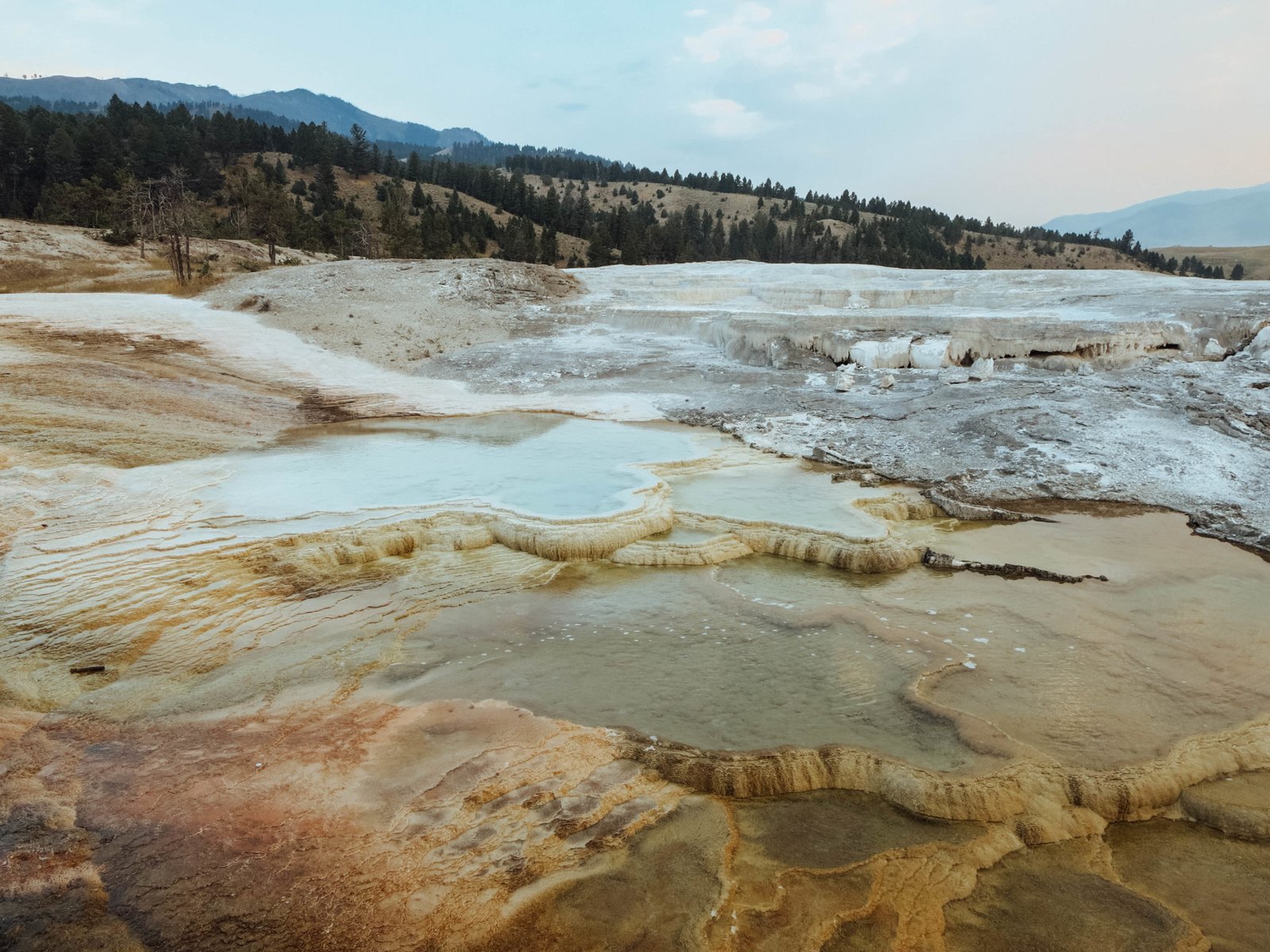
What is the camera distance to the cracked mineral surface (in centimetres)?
321

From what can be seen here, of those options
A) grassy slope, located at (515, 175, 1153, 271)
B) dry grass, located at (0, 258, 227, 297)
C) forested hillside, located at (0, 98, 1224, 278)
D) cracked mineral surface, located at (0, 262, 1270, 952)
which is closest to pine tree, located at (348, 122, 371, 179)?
forested hillside, located at (0, 98, 1224, 278)

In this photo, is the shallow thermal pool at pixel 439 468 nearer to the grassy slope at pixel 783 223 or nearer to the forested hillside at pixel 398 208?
the forested hillside at pixel 398 208

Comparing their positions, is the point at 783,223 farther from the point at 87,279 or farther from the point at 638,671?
the point at 638,671

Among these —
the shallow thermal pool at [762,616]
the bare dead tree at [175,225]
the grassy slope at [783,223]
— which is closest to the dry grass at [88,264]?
the bare dead tree at [175,225]

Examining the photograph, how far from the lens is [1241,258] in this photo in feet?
274

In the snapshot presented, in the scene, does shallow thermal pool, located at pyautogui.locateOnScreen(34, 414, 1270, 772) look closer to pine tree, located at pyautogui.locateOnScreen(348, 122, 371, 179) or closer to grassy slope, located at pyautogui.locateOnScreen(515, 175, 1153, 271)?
pine tree, located at pyautogui.locateOnScreen(348, 122, 371, 179)

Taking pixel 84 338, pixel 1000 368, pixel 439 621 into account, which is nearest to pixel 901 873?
pixel 439 621

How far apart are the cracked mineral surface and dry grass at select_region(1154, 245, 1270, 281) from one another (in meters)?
88.4

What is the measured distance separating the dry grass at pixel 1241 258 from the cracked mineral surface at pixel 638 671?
88434mm

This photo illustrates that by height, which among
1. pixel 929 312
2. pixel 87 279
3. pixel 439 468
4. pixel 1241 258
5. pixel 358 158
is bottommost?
pixel 439 468

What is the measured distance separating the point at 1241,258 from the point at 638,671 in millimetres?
109327

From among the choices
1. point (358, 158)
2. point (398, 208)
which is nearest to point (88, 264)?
point (398, 208)

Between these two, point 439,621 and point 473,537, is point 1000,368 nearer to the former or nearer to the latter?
point 473,537

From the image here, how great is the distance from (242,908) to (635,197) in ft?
273
